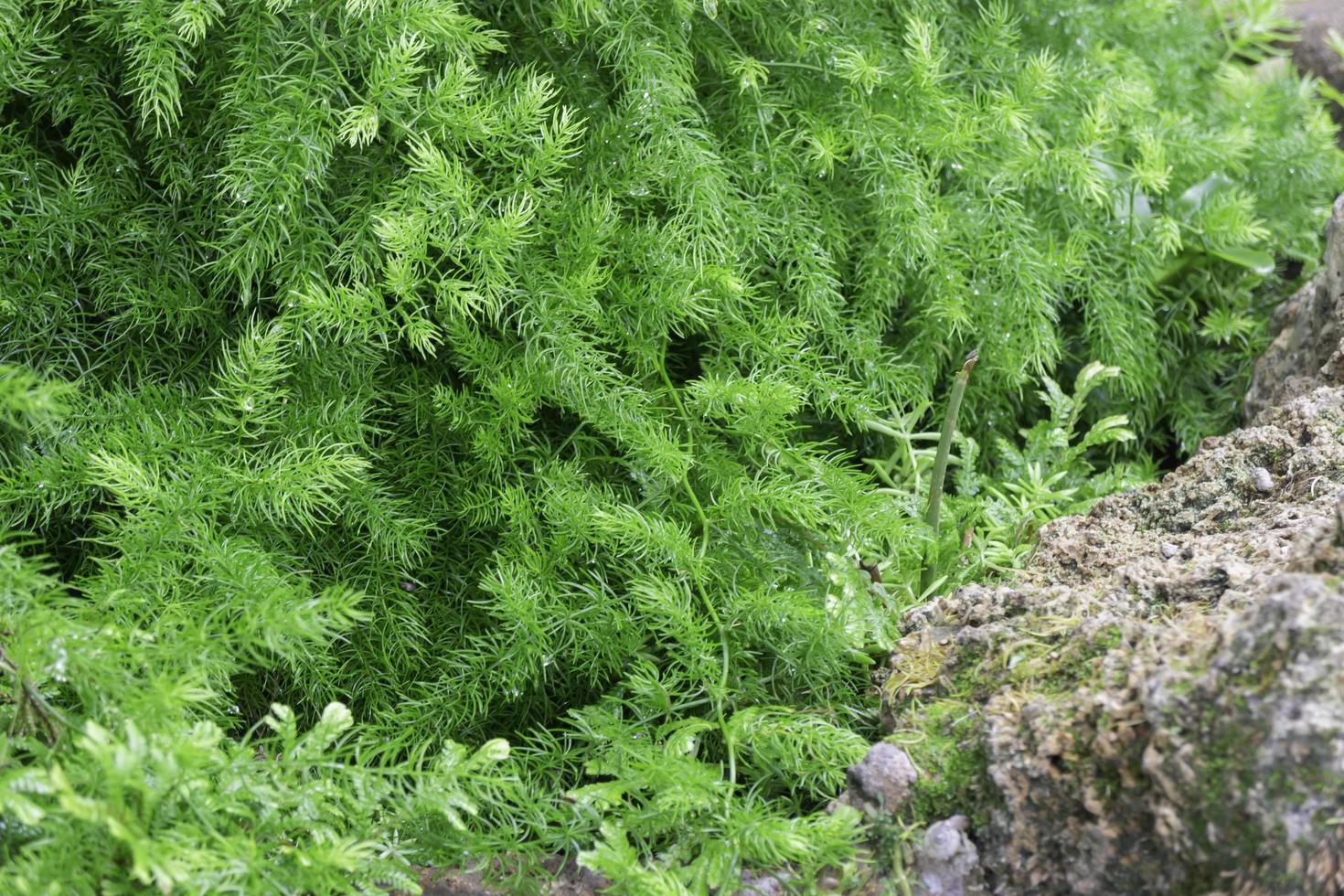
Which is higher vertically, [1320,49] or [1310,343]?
[1320,49]

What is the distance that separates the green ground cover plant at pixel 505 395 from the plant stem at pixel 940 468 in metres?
0.02

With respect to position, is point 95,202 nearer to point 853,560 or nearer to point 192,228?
point 192,228

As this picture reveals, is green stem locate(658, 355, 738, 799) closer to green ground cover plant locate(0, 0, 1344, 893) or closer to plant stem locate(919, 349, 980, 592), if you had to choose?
green ground cover plant locate(0, 0, 1344, 893)

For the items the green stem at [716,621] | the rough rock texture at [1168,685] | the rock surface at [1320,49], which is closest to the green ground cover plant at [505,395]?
the green stem at [716,621]

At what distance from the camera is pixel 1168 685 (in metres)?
1.15

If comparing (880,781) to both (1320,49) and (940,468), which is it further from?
(1320,49)

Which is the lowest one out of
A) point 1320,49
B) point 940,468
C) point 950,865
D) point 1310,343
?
point 950,865

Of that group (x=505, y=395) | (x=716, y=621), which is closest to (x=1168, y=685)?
(x=716, y=621)

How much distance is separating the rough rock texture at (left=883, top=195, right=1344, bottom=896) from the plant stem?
158 millimetres

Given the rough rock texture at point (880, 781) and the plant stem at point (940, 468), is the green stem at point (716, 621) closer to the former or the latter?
the rough rock texture at point (880, 781)

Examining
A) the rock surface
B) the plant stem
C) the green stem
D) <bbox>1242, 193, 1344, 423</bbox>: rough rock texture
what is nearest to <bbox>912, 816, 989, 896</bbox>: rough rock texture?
the green stem

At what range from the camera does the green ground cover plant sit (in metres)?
1.37

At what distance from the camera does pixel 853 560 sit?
1.67 meters

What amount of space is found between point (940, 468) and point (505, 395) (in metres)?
0.66
